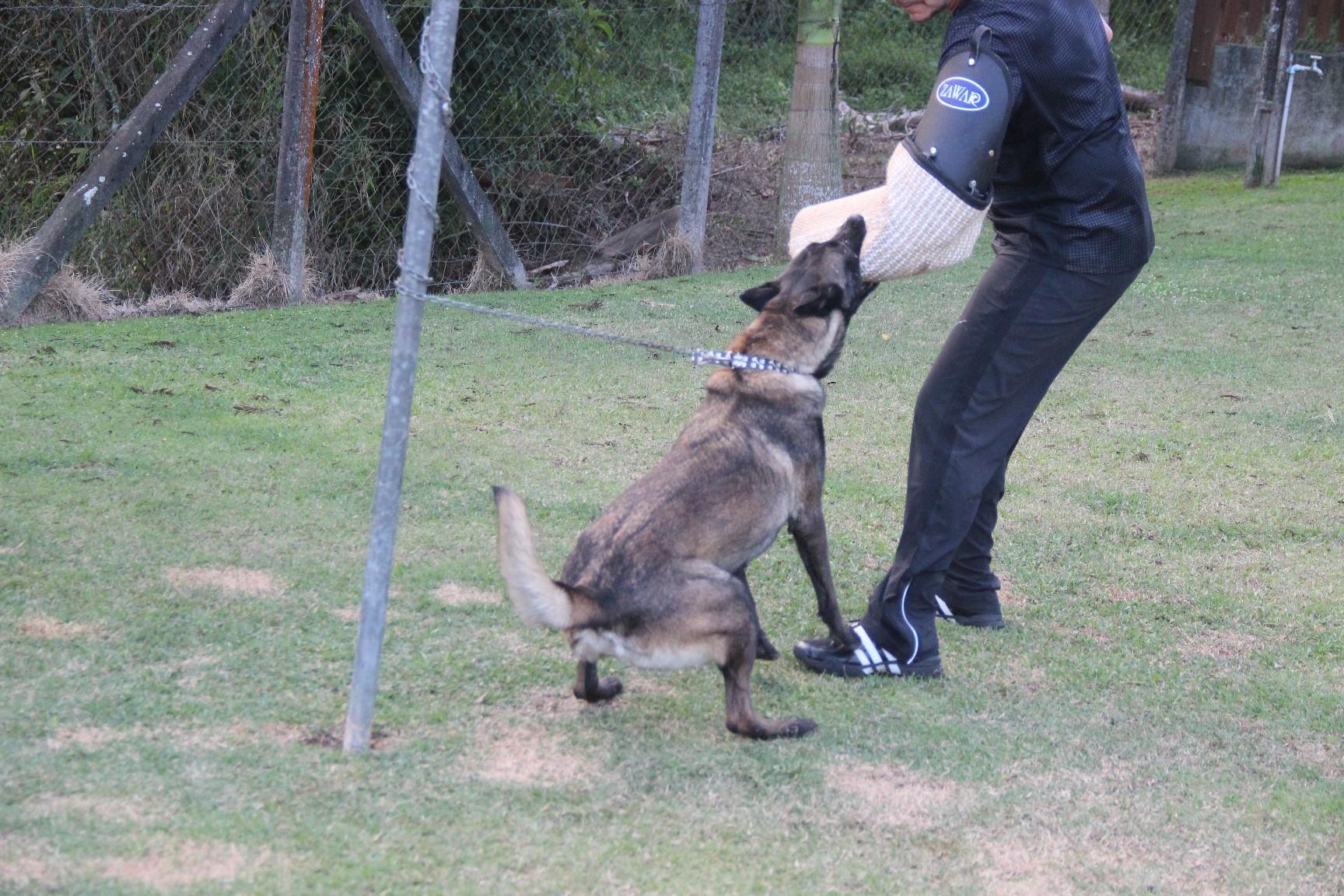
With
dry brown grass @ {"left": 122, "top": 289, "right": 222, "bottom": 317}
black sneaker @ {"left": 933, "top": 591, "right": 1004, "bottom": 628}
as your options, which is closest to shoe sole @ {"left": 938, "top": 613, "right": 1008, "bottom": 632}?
black sneaker @ {"left": 933, "top": 591, "right": 1004, "bottom": 628}

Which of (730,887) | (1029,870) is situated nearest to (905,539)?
(1029,870)

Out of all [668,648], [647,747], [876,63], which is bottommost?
[647,747]

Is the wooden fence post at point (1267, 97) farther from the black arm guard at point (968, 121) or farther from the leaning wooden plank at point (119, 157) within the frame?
the black arm guard at point (968, 121)

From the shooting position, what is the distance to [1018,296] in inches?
140

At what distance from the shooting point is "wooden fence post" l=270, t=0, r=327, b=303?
7.64 m

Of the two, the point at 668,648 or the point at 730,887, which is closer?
the point at 730,887

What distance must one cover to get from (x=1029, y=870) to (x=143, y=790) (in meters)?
1.80

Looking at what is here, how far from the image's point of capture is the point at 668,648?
3068 millimetres

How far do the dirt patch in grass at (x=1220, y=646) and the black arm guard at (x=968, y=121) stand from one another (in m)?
1.55

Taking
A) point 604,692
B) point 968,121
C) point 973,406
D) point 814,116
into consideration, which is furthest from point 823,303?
point 814,116

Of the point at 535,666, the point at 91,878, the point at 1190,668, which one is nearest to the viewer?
the point at 91,878

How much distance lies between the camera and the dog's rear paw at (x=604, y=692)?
3295mm

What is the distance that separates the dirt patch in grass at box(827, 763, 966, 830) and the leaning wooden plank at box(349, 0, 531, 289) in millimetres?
5761

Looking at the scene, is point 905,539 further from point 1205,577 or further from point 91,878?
point 91,878
